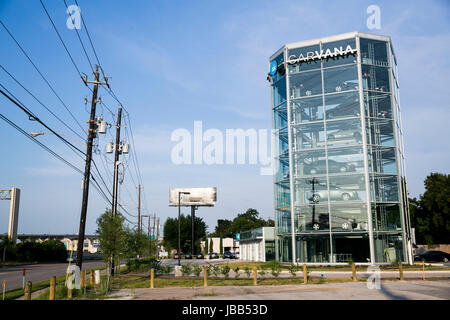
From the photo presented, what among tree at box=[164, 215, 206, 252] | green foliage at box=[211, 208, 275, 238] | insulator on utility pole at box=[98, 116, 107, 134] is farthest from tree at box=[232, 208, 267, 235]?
insulator on utility pole at box=[98, 116, 107, 134]

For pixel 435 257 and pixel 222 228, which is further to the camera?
pixel 222 228

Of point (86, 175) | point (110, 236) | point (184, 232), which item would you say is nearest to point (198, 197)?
point (184, 232)

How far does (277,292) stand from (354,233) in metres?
23.7

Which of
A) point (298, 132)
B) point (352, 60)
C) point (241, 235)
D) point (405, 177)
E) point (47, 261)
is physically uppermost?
point (352, 60)

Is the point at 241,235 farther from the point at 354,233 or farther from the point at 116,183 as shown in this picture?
the point at 116,183

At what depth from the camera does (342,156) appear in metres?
41.5

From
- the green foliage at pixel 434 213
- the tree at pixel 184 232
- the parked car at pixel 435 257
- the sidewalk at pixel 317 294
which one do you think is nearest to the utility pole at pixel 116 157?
the sidewalk at pixel 317 294

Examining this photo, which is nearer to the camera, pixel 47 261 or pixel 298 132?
pixel 298 132

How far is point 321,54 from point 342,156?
11.5m

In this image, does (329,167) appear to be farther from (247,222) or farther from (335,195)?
(247,222)

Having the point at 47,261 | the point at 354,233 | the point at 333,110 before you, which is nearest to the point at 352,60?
the point at 333,110

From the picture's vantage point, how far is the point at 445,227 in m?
66.3

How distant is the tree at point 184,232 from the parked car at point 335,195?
58.2m
